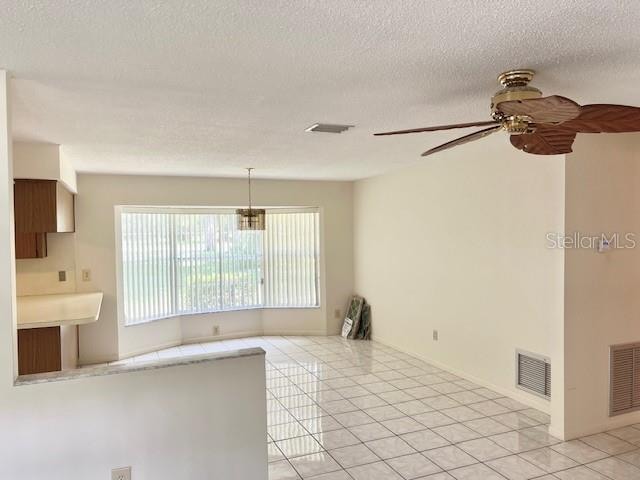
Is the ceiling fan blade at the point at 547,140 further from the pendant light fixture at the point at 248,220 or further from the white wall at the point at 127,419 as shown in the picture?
the pendant light fixture at the point at 248,220

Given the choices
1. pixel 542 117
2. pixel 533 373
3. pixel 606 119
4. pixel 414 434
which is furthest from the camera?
pixel 533 373

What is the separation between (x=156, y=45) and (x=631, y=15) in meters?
1.71

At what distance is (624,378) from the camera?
3588mm

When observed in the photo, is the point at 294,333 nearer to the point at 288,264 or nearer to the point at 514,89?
the point at 288,264

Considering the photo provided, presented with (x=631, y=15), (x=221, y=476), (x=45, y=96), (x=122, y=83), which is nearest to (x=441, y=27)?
(x=631, y=15)

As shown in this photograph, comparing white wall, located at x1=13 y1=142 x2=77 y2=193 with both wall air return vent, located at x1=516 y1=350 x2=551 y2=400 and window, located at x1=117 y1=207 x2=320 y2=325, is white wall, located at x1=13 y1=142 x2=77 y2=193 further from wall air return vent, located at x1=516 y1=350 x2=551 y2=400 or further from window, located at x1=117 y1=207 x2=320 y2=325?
wall air return vent, located at x1=516 y1=350 x2=551 y2=400

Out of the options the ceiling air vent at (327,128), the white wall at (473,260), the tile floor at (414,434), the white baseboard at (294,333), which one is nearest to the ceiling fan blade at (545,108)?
the ceiling air vent at (327,128)

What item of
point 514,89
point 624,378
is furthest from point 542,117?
point 624,378

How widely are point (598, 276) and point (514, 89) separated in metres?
2.13

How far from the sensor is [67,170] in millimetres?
4246

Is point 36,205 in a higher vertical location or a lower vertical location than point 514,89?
lower

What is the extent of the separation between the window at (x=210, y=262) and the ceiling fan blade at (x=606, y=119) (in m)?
4.97

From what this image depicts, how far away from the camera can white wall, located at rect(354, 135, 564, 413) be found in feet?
12.6

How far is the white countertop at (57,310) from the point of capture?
329 centimetres
